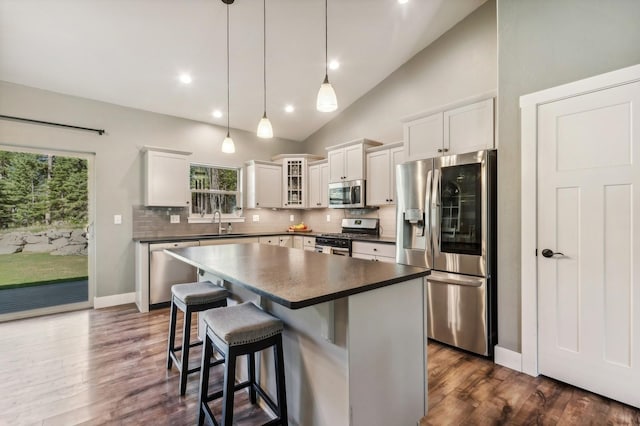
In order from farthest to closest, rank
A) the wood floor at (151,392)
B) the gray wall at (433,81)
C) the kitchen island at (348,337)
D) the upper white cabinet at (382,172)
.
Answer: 1. the upper white cabinet at (382,172)
2. the gray wall at (433,81)
3. the wood floor at (151,392)
4. the kitchen island at (348,337)

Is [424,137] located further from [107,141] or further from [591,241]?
[107,141]

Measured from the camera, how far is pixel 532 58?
2.38m

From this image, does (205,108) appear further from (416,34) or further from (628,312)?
Answer: (628,312)

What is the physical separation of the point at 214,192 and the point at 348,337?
13.9 ft

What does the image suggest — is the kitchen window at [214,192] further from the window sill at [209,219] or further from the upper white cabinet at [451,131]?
the upper white cabinet at [451,131]

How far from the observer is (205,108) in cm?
446

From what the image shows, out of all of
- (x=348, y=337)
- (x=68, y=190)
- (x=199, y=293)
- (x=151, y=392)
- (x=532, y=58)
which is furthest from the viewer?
(x=68, y=190)

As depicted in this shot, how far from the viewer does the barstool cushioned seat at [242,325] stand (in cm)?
149

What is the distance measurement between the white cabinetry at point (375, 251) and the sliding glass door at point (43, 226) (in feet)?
11.8

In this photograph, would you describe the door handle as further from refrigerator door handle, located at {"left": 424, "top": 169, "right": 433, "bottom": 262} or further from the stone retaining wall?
the stone retaining wall

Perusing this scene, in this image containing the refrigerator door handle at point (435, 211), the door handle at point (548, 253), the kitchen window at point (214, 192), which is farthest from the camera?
the kitchen window at point (214, 192)

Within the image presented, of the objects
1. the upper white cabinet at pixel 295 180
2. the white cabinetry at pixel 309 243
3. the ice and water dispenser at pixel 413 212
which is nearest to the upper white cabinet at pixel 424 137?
the ice and water dispenser at pixel 413 212

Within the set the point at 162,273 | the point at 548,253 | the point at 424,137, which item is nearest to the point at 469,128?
the point at 424,137

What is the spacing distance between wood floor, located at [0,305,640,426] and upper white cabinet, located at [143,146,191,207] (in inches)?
74.4
